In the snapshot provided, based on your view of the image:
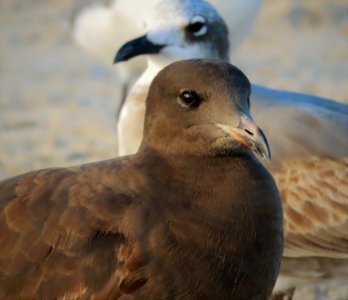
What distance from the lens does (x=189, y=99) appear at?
3598 millimetres

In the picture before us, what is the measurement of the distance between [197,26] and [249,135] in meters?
2.27

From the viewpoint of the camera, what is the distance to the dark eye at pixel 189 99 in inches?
141

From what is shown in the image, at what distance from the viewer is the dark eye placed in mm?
3590

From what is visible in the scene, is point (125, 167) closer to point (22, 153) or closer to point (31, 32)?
point (22, 153)

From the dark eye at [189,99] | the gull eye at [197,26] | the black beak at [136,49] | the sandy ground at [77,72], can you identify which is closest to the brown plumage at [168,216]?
the dark eye at [189,99]

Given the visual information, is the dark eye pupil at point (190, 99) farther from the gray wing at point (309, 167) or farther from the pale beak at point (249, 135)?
the gray wing at point (309, 167)

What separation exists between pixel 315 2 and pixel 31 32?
9.28 feet

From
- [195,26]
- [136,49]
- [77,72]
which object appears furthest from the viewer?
[77,72]

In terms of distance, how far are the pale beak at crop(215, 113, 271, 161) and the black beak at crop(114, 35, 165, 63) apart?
1.87 metres

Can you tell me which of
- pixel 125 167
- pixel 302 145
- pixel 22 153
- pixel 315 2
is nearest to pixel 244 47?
pixel 315 2

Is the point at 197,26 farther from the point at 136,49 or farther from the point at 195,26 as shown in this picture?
the point at 136,49

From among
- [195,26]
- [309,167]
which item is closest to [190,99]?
[309,167]

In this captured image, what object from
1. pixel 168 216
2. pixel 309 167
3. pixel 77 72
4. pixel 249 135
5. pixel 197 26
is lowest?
pixel 77 72

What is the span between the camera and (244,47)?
996 centimetres
